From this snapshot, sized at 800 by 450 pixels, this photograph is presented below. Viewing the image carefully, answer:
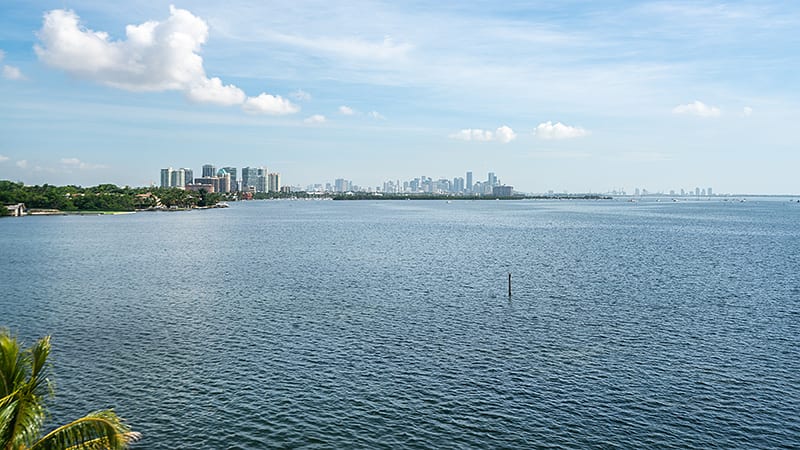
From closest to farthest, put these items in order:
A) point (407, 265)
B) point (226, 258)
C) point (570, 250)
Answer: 1. point (407, 265)
2. point (226, 258)
3. point (570, 250)

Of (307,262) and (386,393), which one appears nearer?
(386,393)

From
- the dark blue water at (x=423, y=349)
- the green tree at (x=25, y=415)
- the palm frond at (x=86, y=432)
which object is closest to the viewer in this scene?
the green tree at (x=25, y=415)

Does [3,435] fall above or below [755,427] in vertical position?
above

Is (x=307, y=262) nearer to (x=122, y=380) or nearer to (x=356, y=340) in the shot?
(x=356, y=340)

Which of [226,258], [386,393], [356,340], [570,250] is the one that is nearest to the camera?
[386,393]

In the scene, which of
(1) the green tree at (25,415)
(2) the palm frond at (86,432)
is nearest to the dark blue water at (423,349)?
(2) the palm frond at (86,432)

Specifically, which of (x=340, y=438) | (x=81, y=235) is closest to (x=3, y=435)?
(x=340, y=438)

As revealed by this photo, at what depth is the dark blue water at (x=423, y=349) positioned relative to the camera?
37.2m

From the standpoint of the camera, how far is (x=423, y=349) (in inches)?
2074

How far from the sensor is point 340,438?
3581 centimetres

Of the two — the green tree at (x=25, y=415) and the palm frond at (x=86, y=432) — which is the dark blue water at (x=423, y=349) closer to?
the palm frond at (x=86, y=432)

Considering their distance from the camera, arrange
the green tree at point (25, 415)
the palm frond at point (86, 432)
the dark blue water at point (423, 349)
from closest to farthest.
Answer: the green tree at point (25, 415)
the palm frond at point (86, 432)
the dark blue water at point (423, 349)

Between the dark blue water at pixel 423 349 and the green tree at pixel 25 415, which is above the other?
the green tree at pixel 25 415

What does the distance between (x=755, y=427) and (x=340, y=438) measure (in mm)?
26674
